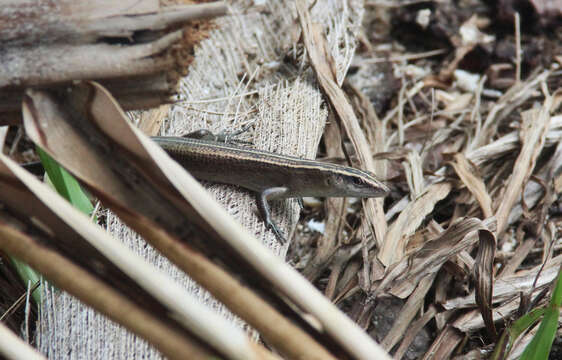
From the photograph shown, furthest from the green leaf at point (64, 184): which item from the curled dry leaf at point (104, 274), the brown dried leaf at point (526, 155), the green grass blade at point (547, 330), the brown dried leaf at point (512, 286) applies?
the brown dried leaf at point (526, 155)

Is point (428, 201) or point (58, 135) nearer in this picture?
point (58, 135)

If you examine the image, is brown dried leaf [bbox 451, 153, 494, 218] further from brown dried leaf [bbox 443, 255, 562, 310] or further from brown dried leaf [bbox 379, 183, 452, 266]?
brown dried leaf [bbox 443, 255, 562, 310]

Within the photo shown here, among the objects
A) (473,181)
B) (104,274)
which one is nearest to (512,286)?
(473,181)

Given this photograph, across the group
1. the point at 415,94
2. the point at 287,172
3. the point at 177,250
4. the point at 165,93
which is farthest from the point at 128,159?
the point at 415,94

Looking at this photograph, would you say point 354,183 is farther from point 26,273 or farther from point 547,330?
point 26,273

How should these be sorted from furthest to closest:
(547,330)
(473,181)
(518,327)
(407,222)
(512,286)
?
1. (473,181)
2. (407,222)
3. (512,286)
4. (518,327)
5. (547,330)

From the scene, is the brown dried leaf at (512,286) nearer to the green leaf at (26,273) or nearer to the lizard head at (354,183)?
the lizard head at (354,183)

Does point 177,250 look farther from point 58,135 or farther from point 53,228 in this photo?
point 58,135

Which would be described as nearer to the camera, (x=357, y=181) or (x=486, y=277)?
(x=486, y=277)

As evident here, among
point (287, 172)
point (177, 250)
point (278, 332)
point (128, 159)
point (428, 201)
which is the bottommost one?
point (428, 201)
